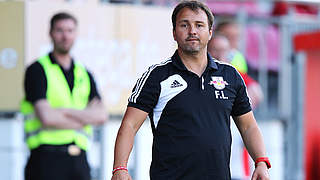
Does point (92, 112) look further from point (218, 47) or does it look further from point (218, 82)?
point (218, 82)

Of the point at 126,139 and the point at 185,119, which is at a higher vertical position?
the point at 185,119

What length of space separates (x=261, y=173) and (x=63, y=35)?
8.98 ft

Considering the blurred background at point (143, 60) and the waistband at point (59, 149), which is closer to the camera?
the waistband at point (59, 149)

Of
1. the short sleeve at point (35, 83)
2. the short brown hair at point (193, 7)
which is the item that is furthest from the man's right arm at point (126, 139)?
the short sleeve at point (35, 83)

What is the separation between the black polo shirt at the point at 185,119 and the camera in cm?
497

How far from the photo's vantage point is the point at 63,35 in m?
7.14

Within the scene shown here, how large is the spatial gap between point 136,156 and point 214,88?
422 centimetres

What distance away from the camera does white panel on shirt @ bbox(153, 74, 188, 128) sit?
500 cm

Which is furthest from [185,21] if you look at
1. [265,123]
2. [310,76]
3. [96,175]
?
[310,76]

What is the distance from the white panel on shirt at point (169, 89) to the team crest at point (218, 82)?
177 millimetres

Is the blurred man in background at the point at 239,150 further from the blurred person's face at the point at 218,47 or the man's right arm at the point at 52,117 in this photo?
the man's right arm at the point at 52,117

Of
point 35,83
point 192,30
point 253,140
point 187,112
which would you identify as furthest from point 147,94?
point 35,83

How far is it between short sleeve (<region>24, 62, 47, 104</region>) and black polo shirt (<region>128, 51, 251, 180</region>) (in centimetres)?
206

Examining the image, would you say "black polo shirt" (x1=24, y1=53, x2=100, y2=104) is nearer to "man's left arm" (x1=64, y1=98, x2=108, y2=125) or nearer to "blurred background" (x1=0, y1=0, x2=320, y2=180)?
"man's left arm" (x1=64, y1=98, x2=108, y2=125)
